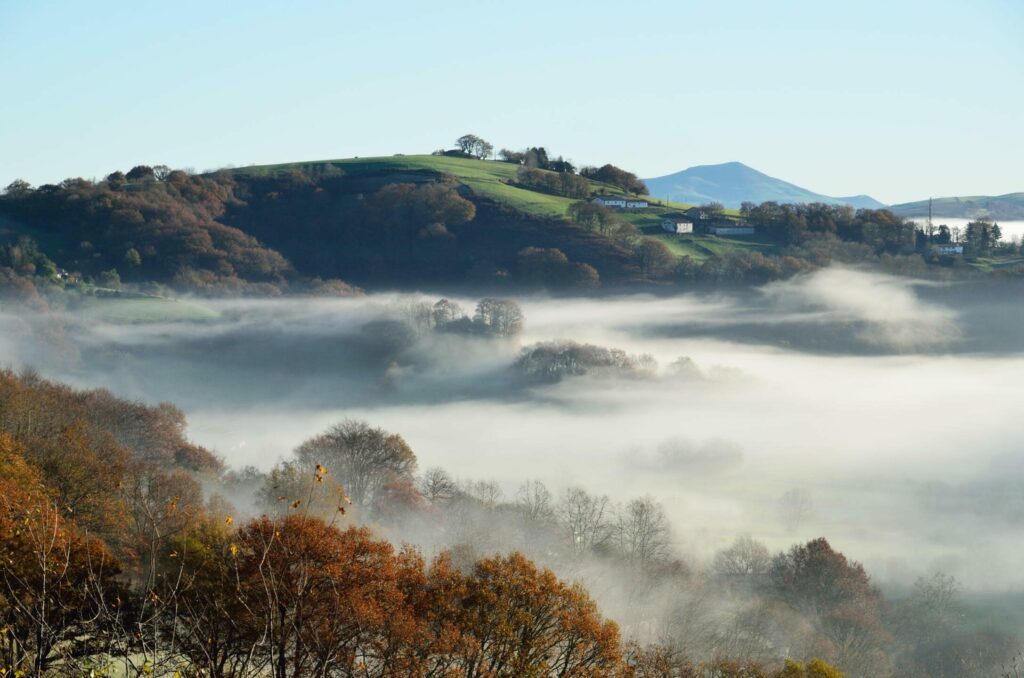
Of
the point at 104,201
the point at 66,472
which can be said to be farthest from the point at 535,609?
the point at 104,201

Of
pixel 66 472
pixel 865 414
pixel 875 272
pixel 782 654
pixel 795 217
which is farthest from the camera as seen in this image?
pixel 795 217

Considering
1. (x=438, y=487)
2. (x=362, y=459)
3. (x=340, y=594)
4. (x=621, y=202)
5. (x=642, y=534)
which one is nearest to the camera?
(x=340, y=594)

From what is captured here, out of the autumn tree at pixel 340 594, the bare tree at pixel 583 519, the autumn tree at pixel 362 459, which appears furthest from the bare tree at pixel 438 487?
the autumn tree at pixel 340 594

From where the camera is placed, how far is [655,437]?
415 feet

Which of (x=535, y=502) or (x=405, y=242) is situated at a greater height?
(x=405, y=242)

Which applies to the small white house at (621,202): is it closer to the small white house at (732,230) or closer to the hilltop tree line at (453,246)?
the hilltop tree line at (453,246)

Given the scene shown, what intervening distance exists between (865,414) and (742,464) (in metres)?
56.6

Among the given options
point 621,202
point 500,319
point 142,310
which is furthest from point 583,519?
point 621,202

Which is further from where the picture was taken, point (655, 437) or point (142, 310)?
point (142, 310)

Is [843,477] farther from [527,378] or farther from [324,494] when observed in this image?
[324,494]

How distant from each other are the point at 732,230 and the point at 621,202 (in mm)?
19225

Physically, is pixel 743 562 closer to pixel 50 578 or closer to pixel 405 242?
pixel 50 578

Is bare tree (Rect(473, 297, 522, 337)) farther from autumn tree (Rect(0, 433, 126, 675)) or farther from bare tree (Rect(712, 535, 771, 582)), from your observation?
autumn tree (Rect(0, 433, 126, 675))

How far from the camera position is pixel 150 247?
19075cm
